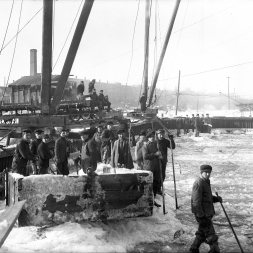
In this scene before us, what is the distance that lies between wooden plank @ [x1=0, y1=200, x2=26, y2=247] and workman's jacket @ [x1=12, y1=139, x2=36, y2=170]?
194 centimetres

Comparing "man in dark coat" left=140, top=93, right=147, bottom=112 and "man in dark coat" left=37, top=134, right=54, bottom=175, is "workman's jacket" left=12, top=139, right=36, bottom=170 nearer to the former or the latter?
"man in dark coat" left=37, top=134, right=54, bottom=175

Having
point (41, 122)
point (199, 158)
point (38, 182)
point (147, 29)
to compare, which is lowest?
point (199, 158)

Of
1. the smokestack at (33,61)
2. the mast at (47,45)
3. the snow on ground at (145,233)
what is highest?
the smokestack at (33,61)

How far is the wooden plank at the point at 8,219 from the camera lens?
3.53 m

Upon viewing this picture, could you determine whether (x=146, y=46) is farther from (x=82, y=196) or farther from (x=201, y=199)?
(x=201, y=199)

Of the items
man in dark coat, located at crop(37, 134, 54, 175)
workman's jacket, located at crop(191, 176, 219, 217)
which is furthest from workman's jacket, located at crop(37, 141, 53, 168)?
workman's jacket, located at crop(191, 176, 219, 217)

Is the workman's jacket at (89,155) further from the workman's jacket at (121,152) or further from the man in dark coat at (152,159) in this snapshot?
the man in dark coat at (152,159)

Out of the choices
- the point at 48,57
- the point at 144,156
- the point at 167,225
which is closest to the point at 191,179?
the point at 144,156

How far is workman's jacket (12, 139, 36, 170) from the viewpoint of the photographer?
20.1 ft

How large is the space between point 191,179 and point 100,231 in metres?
4.71

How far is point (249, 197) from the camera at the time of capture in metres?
6.87

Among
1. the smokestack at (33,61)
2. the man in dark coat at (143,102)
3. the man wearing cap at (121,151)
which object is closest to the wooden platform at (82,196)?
the man wearing cap at (121,151)

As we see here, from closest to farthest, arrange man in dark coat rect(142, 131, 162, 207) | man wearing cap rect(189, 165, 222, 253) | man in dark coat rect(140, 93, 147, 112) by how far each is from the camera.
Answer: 1. man wearing cap rect(189, 165, 222, 253)
2. man in dark coat rect(142, 131, 162, 207)
3. man in dark coat rect(140, 93, 147, 112)

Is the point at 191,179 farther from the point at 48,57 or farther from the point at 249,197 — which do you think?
the point at 48,57
